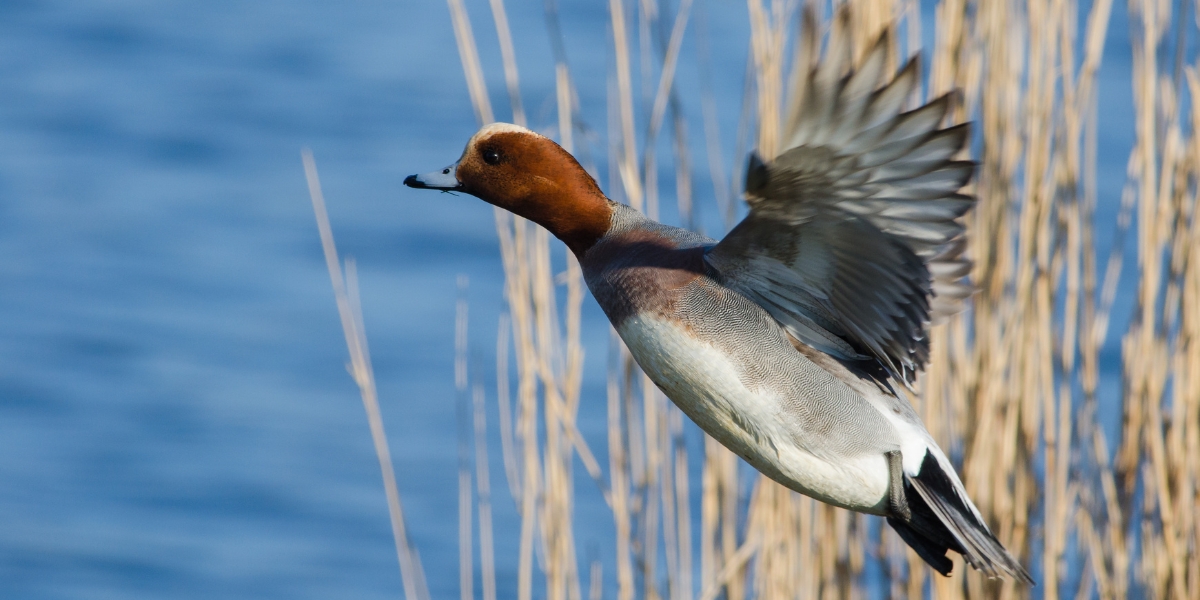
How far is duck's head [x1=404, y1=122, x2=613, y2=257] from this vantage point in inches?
78.3


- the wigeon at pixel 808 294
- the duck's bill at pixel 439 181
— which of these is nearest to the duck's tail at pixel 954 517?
the wigeon at pixel 808 294

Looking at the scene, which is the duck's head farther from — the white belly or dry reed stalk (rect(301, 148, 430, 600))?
dry reed stalk (rect(301, 148, 430, 600))

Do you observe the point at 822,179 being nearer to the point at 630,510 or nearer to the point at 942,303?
the point at 942,303

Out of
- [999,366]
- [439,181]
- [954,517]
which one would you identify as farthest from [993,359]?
[439,181]

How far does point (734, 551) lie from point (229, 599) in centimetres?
260

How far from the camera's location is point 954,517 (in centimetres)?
194

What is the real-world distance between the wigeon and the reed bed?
39 cm

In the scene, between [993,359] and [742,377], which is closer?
[742,377]

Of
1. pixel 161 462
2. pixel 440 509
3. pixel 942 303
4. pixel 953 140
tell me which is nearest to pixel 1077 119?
pixel 942 303

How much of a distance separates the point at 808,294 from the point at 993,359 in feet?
2.14

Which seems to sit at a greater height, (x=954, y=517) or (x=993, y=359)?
(x=993, y=359)

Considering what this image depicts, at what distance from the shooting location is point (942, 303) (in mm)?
2012

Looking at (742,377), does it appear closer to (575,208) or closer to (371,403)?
(575,208)

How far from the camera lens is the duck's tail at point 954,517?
192 cm
